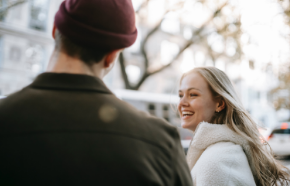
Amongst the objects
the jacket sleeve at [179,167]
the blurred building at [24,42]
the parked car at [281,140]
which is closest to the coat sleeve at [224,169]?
the jacket sleeve at [179,167]

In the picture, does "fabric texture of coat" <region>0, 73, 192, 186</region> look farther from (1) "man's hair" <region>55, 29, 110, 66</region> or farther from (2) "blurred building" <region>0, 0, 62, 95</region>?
(2) "blurred building" <region>0, 0, 62, 95</region>

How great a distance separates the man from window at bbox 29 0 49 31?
54.7ft

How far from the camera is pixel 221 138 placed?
79.0 inches

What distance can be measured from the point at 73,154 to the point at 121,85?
2285cm

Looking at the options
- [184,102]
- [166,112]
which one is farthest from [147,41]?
[184,102]

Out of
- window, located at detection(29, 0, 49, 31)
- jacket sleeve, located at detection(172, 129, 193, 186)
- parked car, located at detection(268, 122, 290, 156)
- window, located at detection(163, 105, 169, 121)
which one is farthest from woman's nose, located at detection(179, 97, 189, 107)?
window, located at detection(29, 0, 49, 31)

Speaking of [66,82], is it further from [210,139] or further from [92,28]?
[210,139]

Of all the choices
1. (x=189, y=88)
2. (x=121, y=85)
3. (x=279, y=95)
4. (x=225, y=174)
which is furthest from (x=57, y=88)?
(x=279, y=95)

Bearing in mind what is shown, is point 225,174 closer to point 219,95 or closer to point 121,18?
point 219,95

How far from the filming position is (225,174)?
1.73 metres

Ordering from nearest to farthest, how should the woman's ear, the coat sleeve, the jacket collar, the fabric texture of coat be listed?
the fabric texture of coat → the jacket collar → the coat sleeve → the woman's ear

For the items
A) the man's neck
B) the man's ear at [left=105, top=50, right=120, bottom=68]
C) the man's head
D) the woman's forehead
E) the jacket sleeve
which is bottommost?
the woman's forehead

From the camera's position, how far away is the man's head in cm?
97

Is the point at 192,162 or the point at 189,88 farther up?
the point at 189,88
